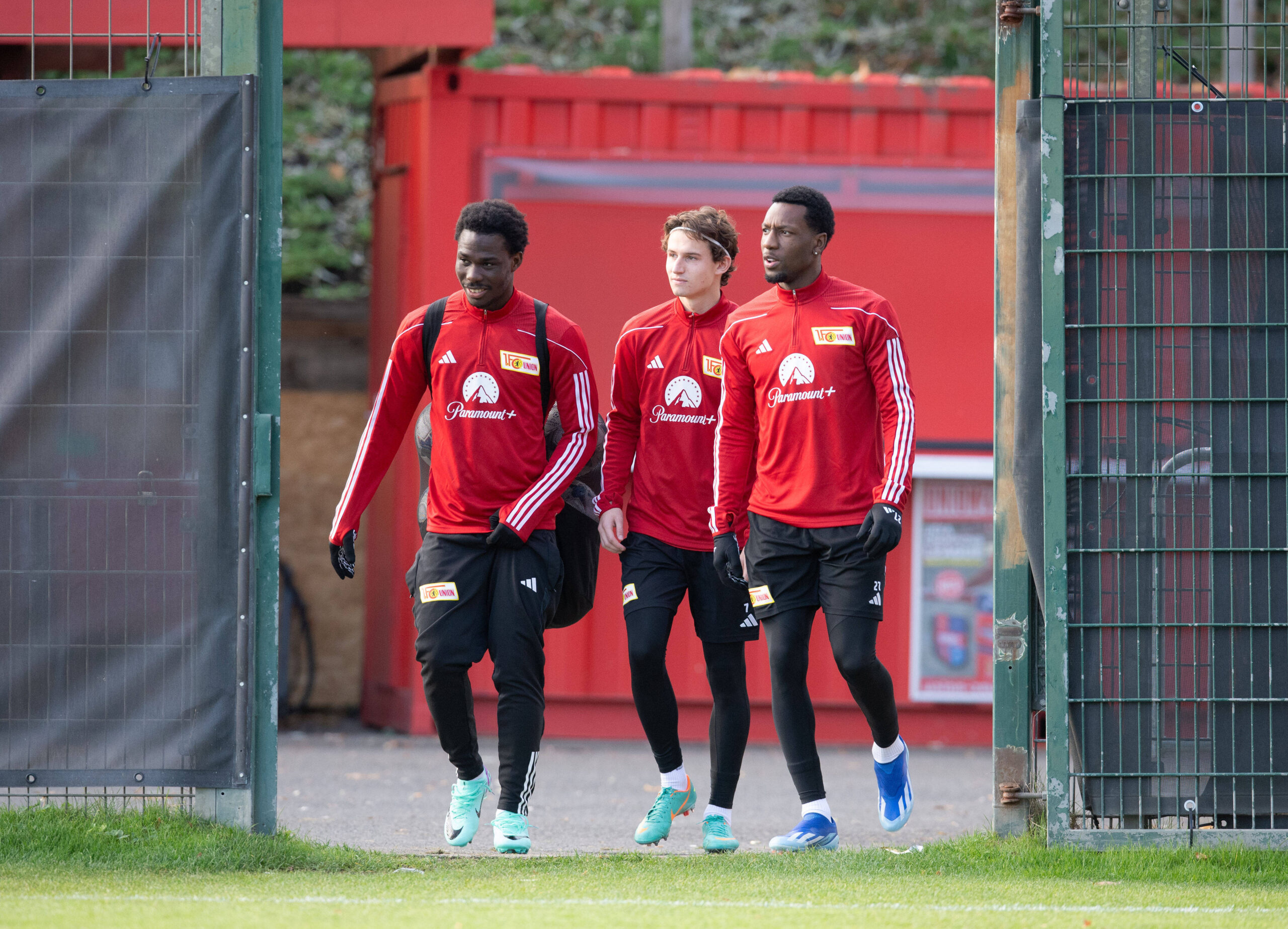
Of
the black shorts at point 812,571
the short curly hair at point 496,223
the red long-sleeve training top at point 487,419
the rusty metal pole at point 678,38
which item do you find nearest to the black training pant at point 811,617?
the black shorts at point 812,571

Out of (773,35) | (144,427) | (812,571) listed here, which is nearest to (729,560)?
(812,571)

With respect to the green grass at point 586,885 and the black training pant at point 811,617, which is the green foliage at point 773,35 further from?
the green grass at point 586,885

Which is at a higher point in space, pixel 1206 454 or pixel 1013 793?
pixel 1206 454

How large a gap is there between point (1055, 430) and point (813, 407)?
2.62 feet

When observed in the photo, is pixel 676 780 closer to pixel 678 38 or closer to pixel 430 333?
pixel 430 333

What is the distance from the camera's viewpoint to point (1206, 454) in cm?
499

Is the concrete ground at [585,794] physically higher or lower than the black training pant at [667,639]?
lower

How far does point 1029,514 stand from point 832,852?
1307 mm

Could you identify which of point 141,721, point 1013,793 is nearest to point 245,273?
point 141,721

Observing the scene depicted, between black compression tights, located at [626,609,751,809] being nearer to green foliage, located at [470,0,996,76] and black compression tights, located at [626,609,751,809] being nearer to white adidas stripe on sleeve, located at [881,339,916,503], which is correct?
white adidas stripe on sleeve, located at [881,339,916,503]

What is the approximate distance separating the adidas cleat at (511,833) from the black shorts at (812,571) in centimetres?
108

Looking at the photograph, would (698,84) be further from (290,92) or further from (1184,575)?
(290,92)

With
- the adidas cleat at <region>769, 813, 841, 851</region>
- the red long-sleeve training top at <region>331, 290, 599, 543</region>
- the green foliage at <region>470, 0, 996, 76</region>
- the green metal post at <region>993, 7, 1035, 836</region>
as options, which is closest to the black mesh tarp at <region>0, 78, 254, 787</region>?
the red long-sleeve training top at <region>331, 290, 599, 543</region>

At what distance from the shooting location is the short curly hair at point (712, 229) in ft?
17.9
